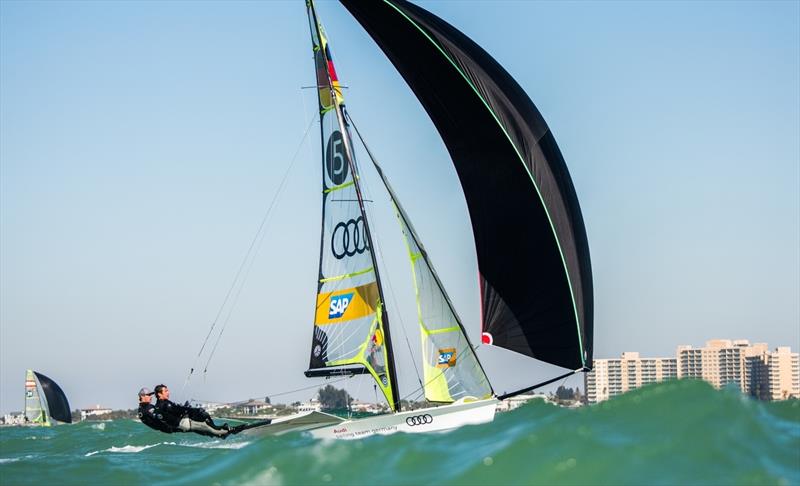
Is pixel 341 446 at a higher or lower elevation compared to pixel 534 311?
lower

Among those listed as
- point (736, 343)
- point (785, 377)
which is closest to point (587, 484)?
point (785, 377)

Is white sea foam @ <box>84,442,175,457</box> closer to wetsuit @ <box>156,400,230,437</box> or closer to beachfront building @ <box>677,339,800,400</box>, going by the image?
wetsuit @ <box>156,400,230,437</box>

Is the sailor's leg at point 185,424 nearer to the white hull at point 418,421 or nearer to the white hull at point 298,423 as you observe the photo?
the white hull at point 298,423

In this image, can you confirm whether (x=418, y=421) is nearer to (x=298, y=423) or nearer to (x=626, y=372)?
(x=298, y=423)

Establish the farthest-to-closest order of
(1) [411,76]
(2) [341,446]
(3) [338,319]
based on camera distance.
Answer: (3) [338,319] → (1) [411,76] → (2) [341,446]

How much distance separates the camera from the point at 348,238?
729 inches

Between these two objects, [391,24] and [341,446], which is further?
[391,24]

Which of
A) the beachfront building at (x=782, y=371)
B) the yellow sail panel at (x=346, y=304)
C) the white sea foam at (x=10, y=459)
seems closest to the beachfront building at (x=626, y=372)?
the beachfront building at (x=782, y=371)

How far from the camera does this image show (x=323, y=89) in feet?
62.9

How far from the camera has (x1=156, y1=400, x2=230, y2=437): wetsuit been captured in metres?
16.5

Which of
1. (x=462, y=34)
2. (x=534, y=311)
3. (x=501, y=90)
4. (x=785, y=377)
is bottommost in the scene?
(x=785, y=377)

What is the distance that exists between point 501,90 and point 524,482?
7273mm

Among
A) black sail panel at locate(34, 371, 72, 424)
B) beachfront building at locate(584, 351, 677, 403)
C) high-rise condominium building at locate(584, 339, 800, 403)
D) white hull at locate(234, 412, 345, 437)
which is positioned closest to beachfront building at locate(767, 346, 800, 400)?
high-rise condominium building at locate(584, 339, 800, 403)

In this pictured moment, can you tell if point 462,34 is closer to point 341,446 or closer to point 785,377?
point 341,446
